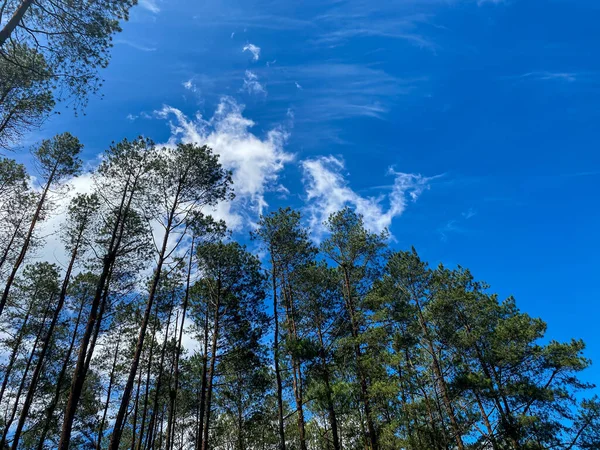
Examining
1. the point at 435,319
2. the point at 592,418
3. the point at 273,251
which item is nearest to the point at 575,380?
the point at 592,418

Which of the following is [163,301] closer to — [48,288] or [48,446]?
[48,288]

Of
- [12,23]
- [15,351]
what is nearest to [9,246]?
[15,351]

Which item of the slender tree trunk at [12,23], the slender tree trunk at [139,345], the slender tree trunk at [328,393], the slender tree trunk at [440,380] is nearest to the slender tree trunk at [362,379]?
the slender tree trunk at [328,393]

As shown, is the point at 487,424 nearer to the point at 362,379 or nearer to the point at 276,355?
the point at 362,379

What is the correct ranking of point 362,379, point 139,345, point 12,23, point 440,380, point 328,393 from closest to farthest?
point 12,23 < point 139,345 < point 328,393 < point 362,379 < point 440,380

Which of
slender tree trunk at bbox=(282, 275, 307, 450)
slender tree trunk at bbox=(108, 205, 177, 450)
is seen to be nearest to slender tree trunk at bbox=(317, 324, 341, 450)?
slender tree trunk at bbox=(282, 275, 307, 450)

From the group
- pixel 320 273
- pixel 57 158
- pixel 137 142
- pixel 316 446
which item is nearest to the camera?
pixel 137 142

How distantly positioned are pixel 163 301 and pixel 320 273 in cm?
968

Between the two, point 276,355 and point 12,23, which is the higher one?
point 12,23

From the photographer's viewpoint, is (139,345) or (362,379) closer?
(139,345)

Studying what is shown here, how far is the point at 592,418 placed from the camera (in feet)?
51.0

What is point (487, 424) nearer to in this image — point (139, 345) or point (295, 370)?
point (295, 370)

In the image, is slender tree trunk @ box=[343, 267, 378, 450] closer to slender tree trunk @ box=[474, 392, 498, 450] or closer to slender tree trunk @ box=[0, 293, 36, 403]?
slender tree trunk @ box=[474, 392, 498, 450]

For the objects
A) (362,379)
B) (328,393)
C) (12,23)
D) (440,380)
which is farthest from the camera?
(440,380)
